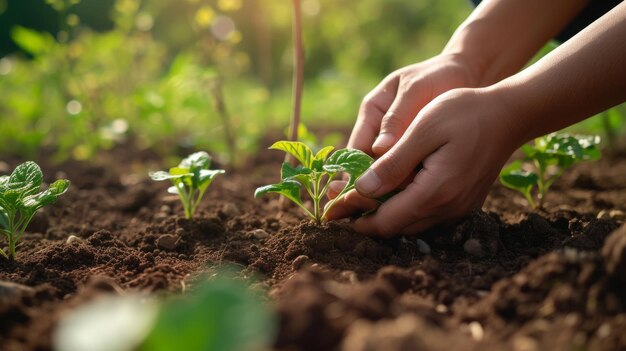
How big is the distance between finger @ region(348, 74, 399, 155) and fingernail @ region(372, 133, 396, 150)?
6.7 inches

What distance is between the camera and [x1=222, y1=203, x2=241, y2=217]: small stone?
8.03 ft

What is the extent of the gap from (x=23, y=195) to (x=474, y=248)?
1.50 m

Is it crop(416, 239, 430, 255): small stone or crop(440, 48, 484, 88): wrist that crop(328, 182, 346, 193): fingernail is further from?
crop(440, 48, 484, 88): wrist

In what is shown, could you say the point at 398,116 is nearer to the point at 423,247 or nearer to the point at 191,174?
the point at 423,247

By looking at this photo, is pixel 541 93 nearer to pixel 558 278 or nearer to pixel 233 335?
pixel 558 278

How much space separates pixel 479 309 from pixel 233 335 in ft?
2.26

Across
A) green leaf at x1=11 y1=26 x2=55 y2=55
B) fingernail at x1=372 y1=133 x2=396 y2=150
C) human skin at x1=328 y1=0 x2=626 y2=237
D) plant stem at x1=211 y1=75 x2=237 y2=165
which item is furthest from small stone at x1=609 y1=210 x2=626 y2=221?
green leaf at x1=11 y1=26 x2=55 y2=55

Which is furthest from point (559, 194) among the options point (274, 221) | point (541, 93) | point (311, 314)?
point (311, 314)

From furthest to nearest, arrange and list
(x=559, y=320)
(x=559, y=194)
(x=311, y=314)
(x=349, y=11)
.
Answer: (x=349, y=11) → (x=559, y=194) → (x=559, y=320) → (x=311, y=314)

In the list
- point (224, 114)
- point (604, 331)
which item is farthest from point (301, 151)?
point (224, 114)

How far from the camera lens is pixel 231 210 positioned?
2486 mm

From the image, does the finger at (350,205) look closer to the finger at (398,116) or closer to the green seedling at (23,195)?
the finger at (398,116)

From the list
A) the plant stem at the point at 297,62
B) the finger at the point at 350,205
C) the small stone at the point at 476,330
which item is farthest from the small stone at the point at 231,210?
the small stone at the point at 476,330

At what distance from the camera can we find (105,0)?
10.4m
